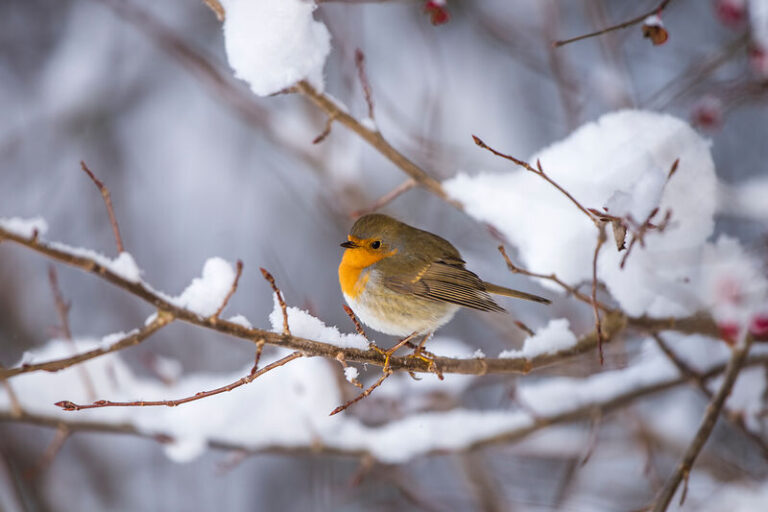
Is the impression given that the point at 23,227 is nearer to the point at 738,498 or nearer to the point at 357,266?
the point at 357,266

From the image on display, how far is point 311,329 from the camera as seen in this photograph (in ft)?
5.00

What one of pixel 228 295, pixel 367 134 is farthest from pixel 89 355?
pixel 367 134

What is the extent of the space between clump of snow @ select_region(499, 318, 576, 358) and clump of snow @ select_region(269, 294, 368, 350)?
2.11 feet

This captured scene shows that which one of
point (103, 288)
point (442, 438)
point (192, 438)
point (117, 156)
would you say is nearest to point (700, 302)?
point (442, 438)

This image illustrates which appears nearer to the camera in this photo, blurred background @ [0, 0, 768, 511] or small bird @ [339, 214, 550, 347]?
small bird @ [339, 214, 550, 347]

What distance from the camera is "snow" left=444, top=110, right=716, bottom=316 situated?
2.12 m

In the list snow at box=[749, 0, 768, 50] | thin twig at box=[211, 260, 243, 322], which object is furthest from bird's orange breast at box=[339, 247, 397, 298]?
snow at box=[749, 0, 768, 50]

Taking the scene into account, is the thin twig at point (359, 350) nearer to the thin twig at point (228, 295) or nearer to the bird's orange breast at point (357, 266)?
the thin twig at point (228, 295)

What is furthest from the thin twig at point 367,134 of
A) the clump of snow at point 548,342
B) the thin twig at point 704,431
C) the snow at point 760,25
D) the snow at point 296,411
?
the snow at point 760,25

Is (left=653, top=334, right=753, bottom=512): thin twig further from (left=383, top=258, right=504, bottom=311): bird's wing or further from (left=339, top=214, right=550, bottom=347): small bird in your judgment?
(left=383, top=258, right=504, bottom=311): bird's wing

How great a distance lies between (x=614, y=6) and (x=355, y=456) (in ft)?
13.9

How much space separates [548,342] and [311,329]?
3.00 feet

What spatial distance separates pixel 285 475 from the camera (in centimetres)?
575

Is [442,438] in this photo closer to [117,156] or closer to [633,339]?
[633,339]
